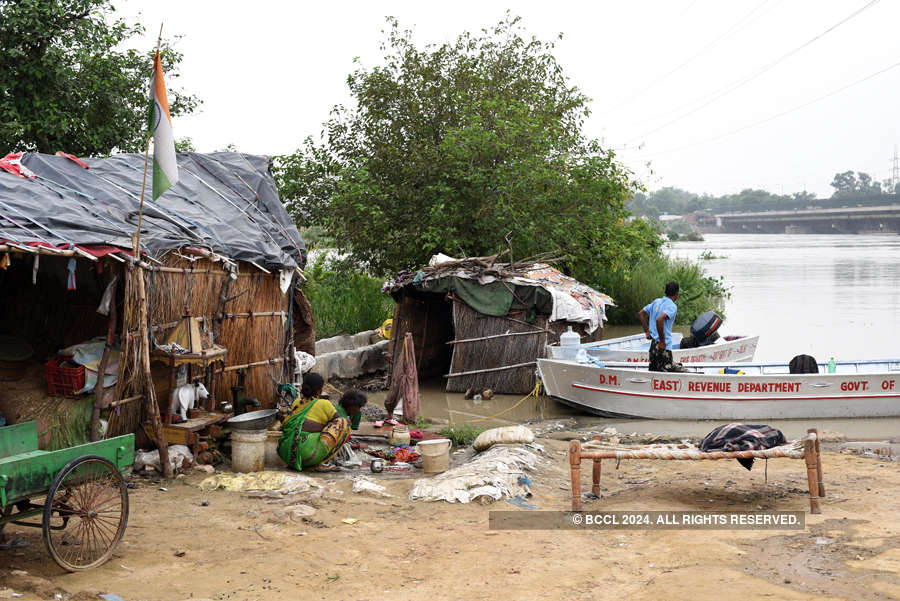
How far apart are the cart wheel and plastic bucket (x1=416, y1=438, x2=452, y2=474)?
11.3 feet

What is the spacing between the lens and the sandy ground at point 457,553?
4887 mm

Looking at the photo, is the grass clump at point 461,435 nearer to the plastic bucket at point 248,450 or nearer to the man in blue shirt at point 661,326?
the plastic bucket at point 248,450

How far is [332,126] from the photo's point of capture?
67.5ft

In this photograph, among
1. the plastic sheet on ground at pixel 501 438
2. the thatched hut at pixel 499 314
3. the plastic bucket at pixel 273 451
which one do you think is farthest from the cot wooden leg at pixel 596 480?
the thatched hut at pixel 499 314

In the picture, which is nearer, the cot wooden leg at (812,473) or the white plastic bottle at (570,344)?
the cot wooden leg at (812,473)

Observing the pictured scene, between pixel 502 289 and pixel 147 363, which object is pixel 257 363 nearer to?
pixel 147 363

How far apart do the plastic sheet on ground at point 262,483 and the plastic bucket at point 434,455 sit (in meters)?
1.27

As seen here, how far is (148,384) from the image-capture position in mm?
7477

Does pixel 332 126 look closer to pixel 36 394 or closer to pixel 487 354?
pixel 487 354

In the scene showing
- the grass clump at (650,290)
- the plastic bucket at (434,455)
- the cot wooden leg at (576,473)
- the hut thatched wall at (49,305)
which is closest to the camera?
the cot wooden leg at (576,473)

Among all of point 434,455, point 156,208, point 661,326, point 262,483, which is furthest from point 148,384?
point 661,326

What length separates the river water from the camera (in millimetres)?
12641

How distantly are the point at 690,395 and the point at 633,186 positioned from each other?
10.1 metres

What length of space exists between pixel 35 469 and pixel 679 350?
12.7 meters
